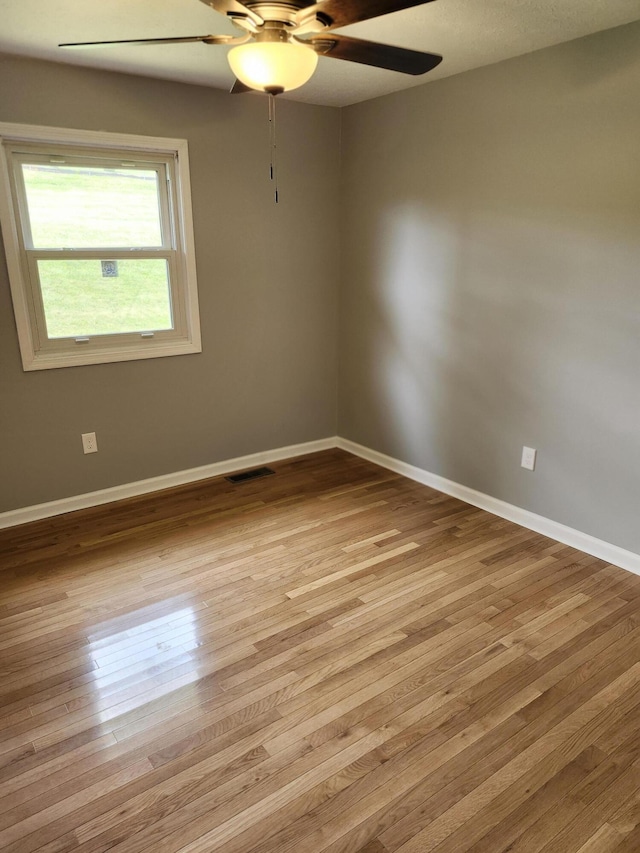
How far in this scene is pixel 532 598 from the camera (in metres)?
2.53

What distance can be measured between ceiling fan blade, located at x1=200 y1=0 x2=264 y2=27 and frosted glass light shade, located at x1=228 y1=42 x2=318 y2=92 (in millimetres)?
58

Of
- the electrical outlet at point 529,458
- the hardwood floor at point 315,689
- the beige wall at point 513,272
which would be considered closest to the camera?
the hardwood floor at point 315,689

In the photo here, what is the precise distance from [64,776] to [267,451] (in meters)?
2.66

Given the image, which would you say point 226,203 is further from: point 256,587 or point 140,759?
point 140,759

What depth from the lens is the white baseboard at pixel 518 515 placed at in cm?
280

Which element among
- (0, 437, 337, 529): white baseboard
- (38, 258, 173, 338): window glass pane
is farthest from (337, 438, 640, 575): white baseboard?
(38, 258, 173, 338): window glass pane

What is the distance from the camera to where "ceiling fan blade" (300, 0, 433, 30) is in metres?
1.47

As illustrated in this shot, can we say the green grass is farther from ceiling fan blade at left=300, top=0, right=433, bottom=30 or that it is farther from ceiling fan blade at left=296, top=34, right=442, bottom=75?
ceiling fan blade at left=300, top=0, right=433, bottom=30

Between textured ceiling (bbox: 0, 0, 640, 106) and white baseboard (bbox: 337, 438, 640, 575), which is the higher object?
textured ceiling (bbox: 0, 0, 640, 106)

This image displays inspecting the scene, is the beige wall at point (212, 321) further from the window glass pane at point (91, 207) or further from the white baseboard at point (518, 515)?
the white baseboard at point (518, 515)

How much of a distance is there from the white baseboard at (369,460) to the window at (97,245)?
817mm

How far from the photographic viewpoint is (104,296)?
3.32 metres

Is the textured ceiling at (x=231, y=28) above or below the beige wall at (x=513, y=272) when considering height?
above

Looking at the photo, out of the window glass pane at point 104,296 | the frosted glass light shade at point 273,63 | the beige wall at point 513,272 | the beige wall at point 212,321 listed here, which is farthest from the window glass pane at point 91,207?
the frosted glass light shade at point 273,63
